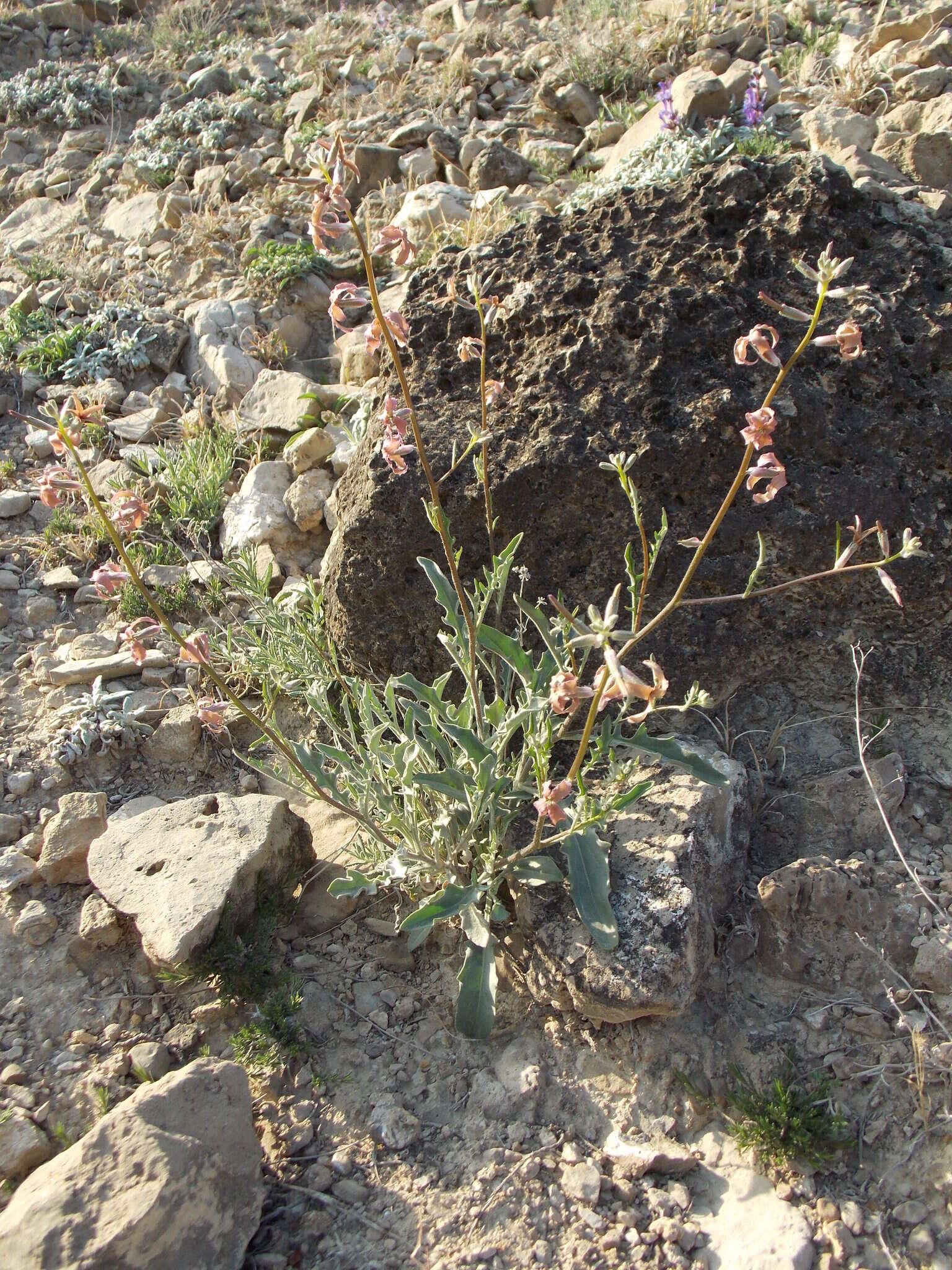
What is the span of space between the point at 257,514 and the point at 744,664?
7.28 ft

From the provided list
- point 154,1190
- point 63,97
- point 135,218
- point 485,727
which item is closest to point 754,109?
point 135,218

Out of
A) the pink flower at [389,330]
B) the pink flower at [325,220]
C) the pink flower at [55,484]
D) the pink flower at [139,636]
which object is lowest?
the pink flower at [139,636]

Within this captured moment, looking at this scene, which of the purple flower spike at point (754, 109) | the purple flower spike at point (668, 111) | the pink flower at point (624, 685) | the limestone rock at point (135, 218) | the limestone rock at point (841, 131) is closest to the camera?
the pink flower at point (624, 685)

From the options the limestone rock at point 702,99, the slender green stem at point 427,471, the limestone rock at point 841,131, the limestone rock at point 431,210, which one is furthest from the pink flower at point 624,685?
the limestone rock at point 702,99

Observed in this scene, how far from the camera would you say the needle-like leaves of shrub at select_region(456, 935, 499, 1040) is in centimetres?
238

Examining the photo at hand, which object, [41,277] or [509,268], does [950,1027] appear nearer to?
[509,268]

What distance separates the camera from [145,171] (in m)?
7.08

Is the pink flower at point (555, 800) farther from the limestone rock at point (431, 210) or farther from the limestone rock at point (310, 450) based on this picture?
the limestone rock at point (431, 210)

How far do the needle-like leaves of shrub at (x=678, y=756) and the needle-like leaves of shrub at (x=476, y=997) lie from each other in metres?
0.63

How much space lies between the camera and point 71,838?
298cm

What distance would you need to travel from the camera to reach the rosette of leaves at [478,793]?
239 cm

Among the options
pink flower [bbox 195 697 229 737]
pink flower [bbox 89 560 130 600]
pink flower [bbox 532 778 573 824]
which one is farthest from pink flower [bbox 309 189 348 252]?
pink flower [bbox 532 778 573 824]

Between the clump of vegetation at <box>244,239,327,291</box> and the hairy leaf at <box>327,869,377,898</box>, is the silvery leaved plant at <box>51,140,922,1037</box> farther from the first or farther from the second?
the clump of vegetation at <box>244,239,327,291</box>

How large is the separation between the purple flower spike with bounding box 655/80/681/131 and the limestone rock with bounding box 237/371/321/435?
275cm
